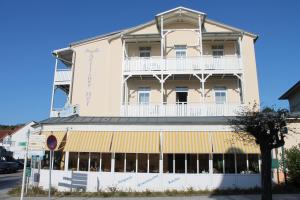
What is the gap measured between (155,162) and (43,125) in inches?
337

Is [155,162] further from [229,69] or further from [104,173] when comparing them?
[229,69]

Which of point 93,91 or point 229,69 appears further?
point 93,91

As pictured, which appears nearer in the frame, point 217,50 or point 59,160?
point 59,160

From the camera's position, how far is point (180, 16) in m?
28.9

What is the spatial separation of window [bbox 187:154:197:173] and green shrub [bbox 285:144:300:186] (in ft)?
19.4

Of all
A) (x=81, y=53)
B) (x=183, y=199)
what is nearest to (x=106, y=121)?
(x=183, y=199)

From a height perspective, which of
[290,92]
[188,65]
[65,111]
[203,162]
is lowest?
[203,162]

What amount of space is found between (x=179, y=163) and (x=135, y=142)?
346cm

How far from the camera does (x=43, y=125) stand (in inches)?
934

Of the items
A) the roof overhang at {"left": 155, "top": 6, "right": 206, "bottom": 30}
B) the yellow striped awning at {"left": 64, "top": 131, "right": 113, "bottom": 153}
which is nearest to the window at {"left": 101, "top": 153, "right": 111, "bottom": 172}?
the yellow striped awning at {"left": 64, "top": 131, "right": 113, "bottom": 153}

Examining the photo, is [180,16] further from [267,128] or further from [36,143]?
[36,143]

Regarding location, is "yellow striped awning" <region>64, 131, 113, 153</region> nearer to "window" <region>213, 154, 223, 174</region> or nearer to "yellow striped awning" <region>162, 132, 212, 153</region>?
"yellow striped awning" <region>162, 132, 212, 153</region>

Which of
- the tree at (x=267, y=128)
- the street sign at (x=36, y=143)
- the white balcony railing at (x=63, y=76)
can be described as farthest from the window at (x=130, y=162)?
the white balcony railing at (x=63, y=76)

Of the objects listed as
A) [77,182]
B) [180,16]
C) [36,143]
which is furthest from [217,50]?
[36,143]
